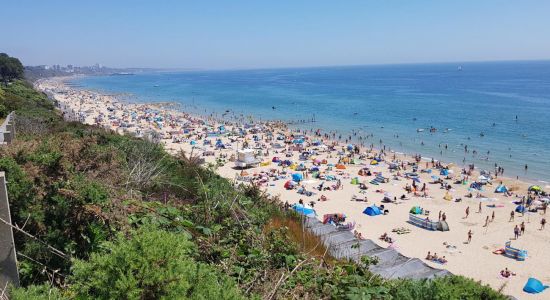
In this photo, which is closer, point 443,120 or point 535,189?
point 535,189

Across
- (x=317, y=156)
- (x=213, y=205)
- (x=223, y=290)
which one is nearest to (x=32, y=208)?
(x=213, y=205)

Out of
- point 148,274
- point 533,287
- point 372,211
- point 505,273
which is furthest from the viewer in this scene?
point 372,211

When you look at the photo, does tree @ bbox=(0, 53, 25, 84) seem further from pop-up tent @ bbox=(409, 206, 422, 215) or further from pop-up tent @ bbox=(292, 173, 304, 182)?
pop-up tent @ bbox=(409, 206, 422, 215)

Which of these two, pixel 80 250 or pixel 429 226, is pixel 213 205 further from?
pixel 429 226

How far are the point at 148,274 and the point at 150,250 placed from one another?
0.16 metres

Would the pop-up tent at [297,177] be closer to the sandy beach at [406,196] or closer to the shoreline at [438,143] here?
the sandy beach at [406,196]

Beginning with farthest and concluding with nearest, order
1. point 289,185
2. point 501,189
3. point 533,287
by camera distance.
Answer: point 289,185
point 501,189
point 533,287

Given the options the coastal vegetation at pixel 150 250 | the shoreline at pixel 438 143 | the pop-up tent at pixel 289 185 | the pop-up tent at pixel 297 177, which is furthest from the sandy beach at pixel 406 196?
the coastal vegetation at pixel 150 250

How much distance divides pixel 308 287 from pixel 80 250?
2.50 m

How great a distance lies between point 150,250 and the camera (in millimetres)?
2615

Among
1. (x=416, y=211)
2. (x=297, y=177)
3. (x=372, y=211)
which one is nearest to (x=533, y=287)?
(x=416, y=211)

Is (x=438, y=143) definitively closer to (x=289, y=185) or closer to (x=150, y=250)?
(x=289, y=185)

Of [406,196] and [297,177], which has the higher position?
[297,177]

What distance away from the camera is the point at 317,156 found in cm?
3381
